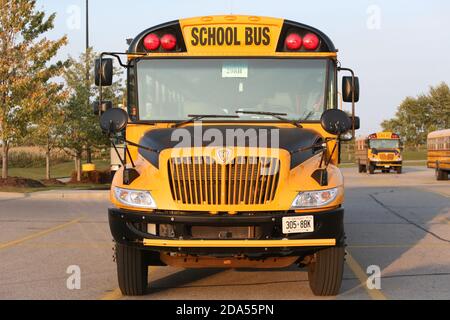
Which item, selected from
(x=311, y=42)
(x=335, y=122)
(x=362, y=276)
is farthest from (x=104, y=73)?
(x=362, y=276)

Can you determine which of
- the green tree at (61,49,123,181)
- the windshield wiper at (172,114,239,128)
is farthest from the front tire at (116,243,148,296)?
the green tree at (61,49,123,181)

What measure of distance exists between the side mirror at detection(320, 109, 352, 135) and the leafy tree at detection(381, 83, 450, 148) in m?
76.5

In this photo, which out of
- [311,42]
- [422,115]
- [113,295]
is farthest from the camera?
[422,115]

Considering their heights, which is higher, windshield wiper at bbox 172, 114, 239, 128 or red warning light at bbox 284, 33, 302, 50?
red warning light at bbox 284, 33, 302, 50

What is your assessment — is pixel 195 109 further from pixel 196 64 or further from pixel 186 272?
pixel 186 272

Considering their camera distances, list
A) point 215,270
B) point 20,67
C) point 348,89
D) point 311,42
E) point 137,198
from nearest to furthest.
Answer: point 137,198, point 311,42, point 348,89, point 215,270, point 20,67

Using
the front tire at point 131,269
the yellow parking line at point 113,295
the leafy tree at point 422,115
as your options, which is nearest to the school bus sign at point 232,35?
the front tire at point 131,269

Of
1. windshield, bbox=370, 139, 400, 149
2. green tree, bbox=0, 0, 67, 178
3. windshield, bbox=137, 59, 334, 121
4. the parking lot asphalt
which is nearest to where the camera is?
the parking lot asphalt

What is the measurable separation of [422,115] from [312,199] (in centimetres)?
7858

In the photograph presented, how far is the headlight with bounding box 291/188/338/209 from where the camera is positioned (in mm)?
5751

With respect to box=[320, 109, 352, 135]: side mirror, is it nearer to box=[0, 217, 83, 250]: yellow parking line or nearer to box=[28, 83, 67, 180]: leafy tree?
box=[0, 217, 83, 250]: yellow parking line

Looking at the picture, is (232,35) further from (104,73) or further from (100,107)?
(100,107)

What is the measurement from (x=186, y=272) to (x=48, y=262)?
1.93 metres

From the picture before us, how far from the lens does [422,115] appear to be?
8075 centimetres
